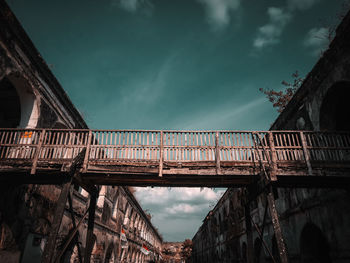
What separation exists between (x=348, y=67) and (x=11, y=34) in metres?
10.6

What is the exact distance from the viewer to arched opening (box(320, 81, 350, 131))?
310 inches

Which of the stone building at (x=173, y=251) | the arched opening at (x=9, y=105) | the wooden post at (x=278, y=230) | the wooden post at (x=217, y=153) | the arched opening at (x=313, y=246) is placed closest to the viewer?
the wooden post at (x=278, y=230)

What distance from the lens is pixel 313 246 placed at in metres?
8.76

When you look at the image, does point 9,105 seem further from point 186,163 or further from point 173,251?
point 173,251

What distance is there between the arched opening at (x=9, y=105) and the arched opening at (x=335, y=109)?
478 inches

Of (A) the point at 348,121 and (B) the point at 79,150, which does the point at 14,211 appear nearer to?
(B) the point at 79,150

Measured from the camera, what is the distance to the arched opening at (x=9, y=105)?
9.91 meters

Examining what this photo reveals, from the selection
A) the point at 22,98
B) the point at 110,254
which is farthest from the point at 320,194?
the point at 110,254

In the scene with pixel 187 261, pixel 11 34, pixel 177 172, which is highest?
pixel 11 34

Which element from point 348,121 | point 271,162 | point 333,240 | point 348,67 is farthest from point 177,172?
point 348,121

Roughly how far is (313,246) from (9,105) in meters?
14.0

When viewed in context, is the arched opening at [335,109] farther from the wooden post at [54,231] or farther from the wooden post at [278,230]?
the wooden post at [54,231]

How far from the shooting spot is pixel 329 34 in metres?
8.36

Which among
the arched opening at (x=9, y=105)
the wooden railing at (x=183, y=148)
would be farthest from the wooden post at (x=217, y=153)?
the arched opening at (x=9, y=105)
